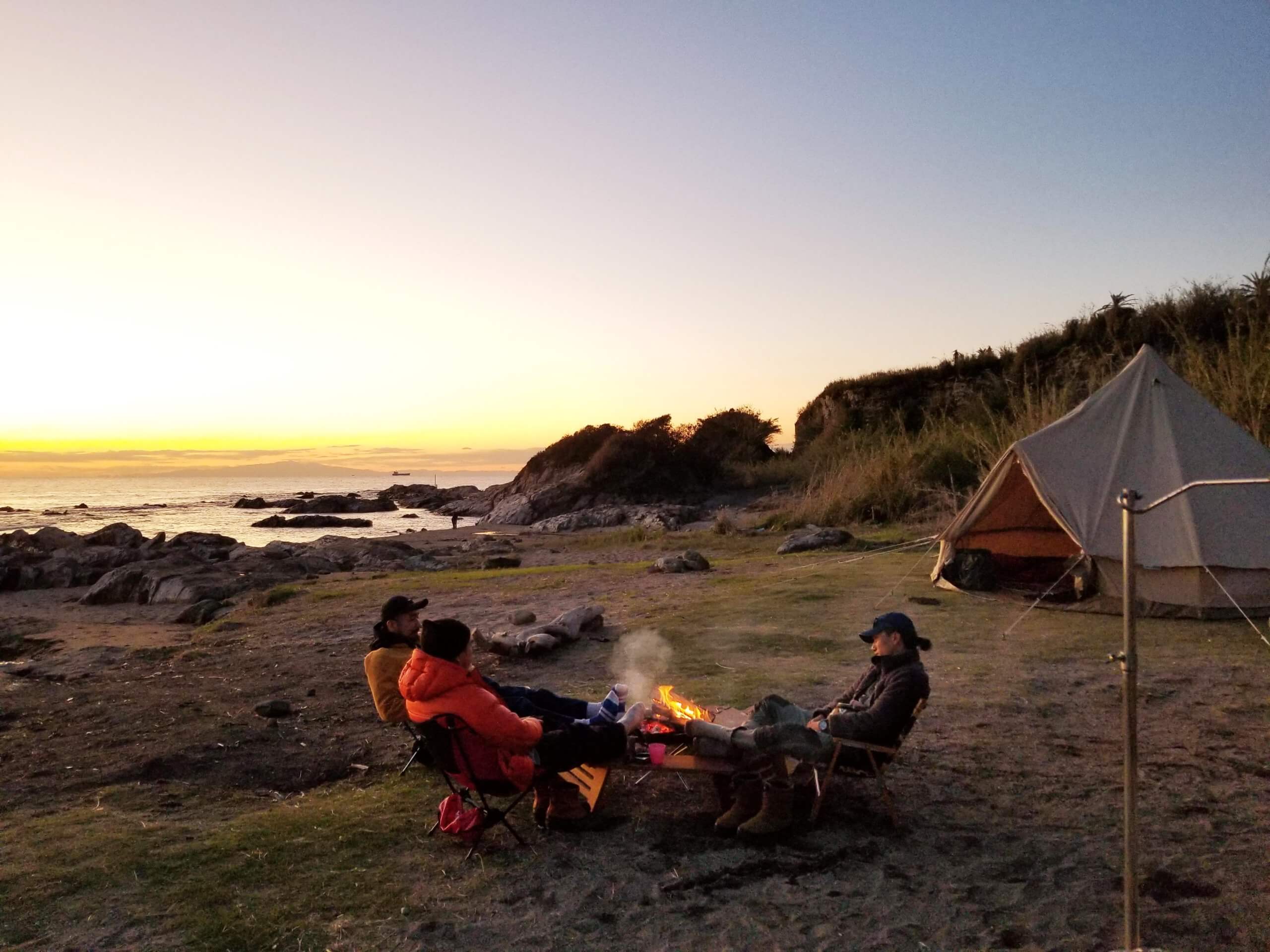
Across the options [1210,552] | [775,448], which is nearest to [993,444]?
[1210,552]

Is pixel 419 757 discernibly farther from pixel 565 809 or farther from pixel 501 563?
pixel 501 563

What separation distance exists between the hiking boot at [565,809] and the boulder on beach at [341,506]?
53.9 metres

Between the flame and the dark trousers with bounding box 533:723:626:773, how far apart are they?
56 cm

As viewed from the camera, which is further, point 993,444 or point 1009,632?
point 993,444

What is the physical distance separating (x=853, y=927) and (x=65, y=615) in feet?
58.0

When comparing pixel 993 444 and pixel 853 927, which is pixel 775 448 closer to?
pixel 993 444

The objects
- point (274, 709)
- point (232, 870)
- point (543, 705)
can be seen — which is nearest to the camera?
point (232, 870)

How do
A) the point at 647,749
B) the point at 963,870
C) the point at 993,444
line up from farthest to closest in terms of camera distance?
1. the point at 993,444
2. the point at 647,749
3. the point at 963,870

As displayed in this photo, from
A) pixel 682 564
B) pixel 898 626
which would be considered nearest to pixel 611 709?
pixel 898 626

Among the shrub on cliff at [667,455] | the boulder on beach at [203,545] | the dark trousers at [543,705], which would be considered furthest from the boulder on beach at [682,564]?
the shrub on cliff at [667,455]

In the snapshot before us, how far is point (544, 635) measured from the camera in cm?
1023

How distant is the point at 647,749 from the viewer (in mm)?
5547

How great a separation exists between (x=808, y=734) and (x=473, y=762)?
6.29 ft

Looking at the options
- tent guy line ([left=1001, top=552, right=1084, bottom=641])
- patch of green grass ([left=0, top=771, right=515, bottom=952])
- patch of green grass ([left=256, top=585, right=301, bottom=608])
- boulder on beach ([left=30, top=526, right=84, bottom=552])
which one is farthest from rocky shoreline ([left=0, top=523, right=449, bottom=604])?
tent guy line ([left=1001, top=552, right=1084, bottom=641])
